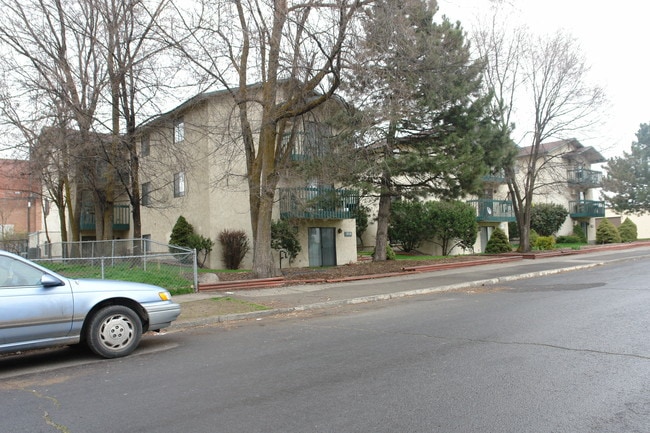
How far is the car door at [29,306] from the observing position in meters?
5.95

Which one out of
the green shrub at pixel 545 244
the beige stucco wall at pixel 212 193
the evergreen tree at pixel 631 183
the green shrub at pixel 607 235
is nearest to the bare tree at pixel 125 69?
the beige stucco wall at pixel 212 193

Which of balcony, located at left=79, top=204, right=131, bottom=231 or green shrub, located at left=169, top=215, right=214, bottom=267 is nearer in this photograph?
green shrub, located at left=169, top=215, right=214, bottom=267

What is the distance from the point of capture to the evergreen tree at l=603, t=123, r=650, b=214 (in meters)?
48.0

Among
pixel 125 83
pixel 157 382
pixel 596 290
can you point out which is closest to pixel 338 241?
pixel 125 83

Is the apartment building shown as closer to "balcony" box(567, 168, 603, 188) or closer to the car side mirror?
"balcony" box(567, 168, 603, 188)

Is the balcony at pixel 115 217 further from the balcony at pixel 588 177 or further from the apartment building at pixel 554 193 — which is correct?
the balcony at pixel 588 177

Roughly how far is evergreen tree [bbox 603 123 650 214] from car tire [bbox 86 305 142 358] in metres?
49.2

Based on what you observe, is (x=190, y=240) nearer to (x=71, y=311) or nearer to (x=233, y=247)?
(x=233, y=247)

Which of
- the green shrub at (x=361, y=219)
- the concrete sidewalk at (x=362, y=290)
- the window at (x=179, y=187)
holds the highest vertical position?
the window at (x=179, y=187)

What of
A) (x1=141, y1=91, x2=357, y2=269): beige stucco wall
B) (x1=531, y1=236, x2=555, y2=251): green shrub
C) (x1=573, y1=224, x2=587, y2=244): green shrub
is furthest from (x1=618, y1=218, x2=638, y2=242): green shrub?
(x1=141, y1=91, x2=357, y2=269): beige stucco wall

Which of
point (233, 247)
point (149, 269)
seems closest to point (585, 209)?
point (233, 247)

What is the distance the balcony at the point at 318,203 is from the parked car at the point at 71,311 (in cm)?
1074

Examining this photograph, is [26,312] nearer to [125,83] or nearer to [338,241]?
[125,83]

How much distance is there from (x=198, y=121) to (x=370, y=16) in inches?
454
